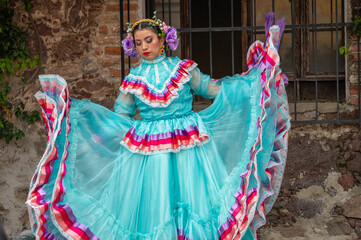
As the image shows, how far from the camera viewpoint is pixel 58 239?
115 inches

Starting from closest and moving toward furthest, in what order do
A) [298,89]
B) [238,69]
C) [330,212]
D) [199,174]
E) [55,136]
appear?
[55,136] → [199,174] → [330,212] → [298,89] → [238,69]

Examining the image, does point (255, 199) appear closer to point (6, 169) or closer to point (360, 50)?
point (360, 50)

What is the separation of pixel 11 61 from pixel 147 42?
1700 millimetres

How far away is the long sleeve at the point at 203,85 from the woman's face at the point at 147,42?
26 cm

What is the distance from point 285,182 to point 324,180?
0.30m

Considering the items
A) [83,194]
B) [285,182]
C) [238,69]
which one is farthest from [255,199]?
[238,69]

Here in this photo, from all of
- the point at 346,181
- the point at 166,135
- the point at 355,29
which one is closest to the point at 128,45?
the point at 166,135

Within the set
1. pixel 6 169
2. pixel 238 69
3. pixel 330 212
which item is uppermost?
pixel 238 69

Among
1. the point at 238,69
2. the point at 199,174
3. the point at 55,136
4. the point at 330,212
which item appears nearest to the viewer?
the point at 55,136

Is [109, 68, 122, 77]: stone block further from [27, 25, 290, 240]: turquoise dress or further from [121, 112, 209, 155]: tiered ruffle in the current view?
[121, 112, 209, 155]: tiered ruffle

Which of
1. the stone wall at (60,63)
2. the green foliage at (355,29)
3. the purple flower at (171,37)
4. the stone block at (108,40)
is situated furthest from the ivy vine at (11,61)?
the green foliage at (355,29)

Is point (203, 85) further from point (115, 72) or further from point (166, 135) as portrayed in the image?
point (115, 72)

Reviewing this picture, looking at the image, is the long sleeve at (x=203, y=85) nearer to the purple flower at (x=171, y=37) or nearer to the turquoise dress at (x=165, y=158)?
the turquoise dress at (x=165, y=158)

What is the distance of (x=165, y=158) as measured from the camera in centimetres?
301
